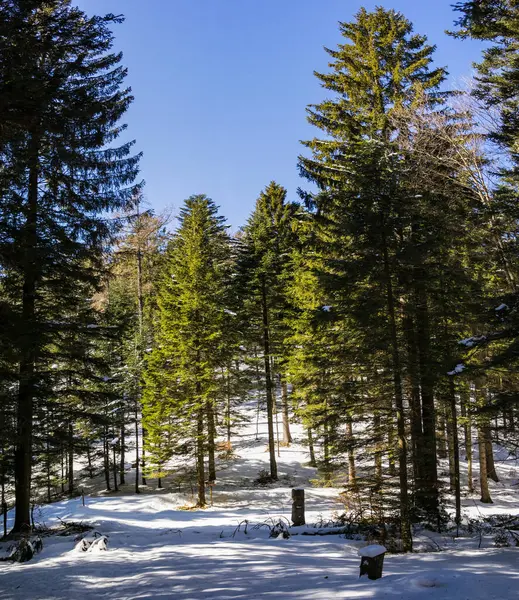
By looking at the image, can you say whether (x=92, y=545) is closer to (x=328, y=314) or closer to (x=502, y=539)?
(x=328, y=314)

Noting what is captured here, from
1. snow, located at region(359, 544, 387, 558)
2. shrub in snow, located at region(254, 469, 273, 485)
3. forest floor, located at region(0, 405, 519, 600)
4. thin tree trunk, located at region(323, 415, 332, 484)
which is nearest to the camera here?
forest floor, located at region(0, 405, 519, 600)

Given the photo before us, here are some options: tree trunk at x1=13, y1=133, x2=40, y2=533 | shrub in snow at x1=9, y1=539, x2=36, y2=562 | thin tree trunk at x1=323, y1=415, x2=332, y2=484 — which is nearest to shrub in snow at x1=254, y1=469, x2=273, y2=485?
thin tree trunk at x1=323, y1=415, x2=332, y2=484

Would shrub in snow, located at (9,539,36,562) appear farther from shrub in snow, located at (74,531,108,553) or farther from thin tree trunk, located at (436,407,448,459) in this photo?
thin tree trunk, located at (436,407,448,459)

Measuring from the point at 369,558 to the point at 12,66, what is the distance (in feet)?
28.9

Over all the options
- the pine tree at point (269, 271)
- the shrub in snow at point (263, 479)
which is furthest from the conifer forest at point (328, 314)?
the pine tree at point (269, 271)

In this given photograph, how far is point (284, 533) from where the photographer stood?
9.48 meters

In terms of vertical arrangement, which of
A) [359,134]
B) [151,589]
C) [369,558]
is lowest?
[151,589]

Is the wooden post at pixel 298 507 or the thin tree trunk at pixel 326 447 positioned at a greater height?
the thin tree trunk at pixel 326 447

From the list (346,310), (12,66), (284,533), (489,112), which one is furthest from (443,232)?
(12,66)

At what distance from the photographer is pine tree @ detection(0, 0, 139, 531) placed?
A: 8.15 metres

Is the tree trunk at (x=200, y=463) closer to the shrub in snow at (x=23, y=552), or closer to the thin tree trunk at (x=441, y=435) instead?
the thin tree trunk at (x=441, y=435)

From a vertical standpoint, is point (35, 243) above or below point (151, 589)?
above

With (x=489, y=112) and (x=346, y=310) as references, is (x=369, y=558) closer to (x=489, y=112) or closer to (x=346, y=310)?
(x=346, y=310)

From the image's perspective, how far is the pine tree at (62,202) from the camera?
8.15 meters
